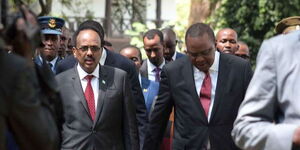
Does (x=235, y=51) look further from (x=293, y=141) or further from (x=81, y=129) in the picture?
(x=293, y=141)

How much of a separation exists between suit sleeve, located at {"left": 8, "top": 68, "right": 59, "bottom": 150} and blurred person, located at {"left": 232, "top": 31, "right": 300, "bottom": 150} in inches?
42.5

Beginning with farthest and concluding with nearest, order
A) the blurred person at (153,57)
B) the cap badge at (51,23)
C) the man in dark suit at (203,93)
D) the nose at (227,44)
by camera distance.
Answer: the nose at (227,44), the blurred person at (153,57), the cap badge at (51,23), the man in dark suit at (203,93)

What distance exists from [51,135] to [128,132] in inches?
165

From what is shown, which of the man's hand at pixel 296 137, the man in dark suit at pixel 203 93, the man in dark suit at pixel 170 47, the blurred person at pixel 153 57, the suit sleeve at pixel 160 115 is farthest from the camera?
the man in dark suit at pixel 170 47

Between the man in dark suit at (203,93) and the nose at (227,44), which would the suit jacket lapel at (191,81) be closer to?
the man in dark suit at (203,93)

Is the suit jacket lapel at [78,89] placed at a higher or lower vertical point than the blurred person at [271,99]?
lower

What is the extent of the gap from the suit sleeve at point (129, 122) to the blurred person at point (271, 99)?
3.81 metres

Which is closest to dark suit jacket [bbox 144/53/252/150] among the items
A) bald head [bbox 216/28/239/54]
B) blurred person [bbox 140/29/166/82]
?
blurred person [bbox 140/29/166/82]

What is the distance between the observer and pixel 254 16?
2275cm

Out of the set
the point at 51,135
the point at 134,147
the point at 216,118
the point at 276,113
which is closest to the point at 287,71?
the point at 276,113

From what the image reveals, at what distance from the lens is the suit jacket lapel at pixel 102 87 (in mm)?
8500

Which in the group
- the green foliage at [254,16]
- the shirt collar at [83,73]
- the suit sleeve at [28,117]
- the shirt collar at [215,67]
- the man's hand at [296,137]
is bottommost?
the green foliage at [254,16]

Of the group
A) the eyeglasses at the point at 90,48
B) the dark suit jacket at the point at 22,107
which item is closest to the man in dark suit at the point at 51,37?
the eyeglasses at the point at 90,48

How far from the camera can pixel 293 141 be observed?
4.61 m
